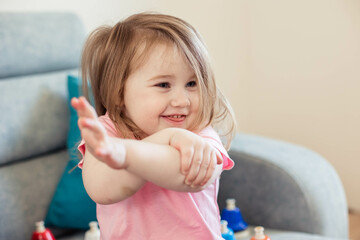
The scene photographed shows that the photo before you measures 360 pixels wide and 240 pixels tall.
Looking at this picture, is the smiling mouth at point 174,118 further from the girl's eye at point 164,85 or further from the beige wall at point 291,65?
the beige wall at point 291,65

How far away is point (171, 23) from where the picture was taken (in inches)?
40.2

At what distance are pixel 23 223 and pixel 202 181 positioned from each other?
0.91 meters

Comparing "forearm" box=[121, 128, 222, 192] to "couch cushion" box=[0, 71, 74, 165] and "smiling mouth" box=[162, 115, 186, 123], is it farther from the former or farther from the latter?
"couch cushion" box=[0, 71, 74, 165]

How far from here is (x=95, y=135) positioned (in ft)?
2.33

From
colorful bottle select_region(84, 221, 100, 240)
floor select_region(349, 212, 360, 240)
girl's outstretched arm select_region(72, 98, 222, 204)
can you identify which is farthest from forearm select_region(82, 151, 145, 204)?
floor select_region(349, 212, 360, 240)

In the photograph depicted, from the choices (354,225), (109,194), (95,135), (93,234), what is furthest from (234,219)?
(354,225)

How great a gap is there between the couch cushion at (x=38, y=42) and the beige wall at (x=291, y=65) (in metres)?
0.41

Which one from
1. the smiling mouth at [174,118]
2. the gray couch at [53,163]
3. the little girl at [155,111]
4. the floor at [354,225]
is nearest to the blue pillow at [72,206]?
the gray couch at [53,163]

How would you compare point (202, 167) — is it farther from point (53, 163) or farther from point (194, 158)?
point (53, 163)

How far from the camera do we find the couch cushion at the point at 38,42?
1.63 m

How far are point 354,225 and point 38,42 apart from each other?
163 centimetres

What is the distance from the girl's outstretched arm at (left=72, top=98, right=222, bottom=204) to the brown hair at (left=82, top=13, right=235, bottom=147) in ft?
0.46

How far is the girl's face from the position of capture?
0.97 metres

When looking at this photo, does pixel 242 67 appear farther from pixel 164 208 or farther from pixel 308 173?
pixel 164 208
